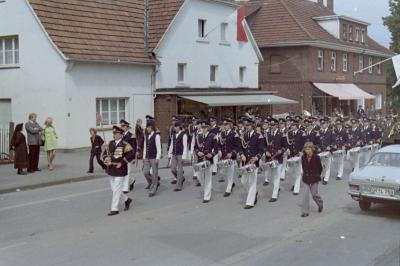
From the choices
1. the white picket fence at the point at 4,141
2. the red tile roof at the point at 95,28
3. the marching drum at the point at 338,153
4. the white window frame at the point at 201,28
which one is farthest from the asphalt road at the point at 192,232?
the white window frame at the point at 201,28

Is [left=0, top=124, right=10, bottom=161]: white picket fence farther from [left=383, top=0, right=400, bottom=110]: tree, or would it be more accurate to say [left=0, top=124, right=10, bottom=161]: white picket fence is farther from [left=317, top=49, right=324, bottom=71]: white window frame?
[left=383, top=0, right=400, bottom=110]: tree

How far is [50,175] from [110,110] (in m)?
9.22

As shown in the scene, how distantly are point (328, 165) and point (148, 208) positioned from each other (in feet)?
20.5

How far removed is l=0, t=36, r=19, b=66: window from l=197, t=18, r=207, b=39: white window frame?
33.4ft

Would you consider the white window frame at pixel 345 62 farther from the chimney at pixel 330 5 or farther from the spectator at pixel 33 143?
the spectator at pixel 33 143

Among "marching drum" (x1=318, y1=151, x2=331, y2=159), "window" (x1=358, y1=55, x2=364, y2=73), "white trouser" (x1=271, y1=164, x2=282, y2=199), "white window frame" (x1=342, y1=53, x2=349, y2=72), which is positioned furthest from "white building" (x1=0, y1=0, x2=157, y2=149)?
"window" (x1=358, y1=55, x2=364, y2=73)

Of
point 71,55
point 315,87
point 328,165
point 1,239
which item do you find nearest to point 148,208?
point 1,239

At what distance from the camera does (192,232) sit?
32.9 ft

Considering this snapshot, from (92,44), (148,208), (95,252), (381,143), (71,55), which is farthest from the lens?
(92,44)

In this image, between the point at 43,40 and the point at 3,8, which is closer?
the point at 43,40

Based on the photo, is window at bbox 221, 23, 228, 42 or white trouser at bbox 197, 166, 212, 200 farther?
window at bbox 221, 23, 228, 42

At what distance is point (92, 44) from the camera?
25297 millimetres

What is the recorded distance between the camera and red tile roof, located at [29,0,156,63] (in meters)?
24.4

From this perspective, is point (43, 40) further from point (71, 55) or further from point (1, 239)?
point (1, 239)
